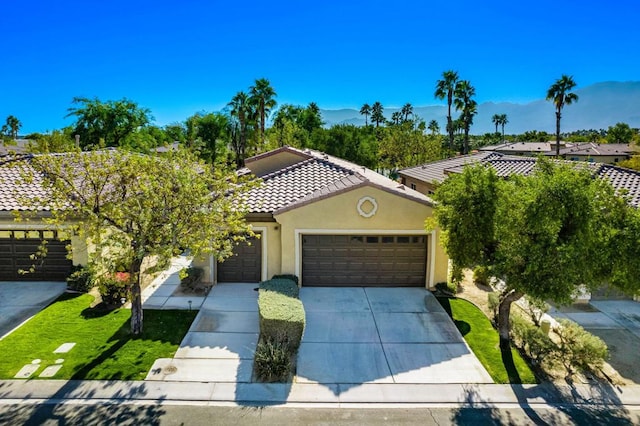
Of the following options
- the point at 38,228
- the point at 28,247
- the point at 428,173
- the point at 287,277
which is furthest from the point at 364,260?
the point at 428,173

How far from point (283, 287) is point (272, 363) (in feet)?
11.9

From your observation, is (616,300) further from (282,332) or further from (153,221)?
(153,221)

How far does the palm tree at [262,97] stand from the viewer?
4666 cm

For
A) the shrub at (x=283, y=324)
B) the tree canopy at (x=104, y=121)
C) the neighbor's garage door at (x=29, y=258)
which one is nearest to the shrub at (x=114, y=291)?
the neighbor's garage door at (x=29, y=258)

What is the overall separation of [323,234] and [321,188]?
236cm

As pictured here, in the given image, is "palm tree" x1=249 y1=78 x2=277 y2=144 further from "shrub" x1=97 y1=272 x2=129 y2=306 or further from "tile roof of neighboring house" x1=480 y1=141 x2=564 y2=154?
"tile roof of neighboring house" x1=480 y1=141 x2=564 y2=154

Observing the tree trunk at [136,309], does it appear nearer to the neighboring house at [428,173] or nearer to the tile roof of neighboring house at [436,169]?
the neighboring house at [428,173]

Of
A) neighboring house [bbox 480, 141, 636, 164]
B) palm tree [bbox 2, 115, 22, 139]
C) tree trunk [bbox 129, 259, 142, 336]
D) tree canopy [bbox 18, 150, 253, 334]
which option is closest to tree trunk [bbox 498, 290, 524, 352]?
tree canopy [bbox 18, 150, 253, 334]

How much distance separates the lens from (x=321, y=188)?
1678 centimetres

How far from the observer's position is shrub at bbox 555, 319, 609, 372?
10299 millimetres

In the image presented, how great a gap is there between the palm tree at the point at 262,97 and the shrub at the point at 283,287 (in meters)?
33.9

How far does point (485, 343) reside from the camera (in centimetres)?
1173

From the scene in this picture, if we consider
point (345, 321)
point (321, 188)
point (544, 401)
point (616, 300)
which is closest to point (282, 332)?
point (345, 321)

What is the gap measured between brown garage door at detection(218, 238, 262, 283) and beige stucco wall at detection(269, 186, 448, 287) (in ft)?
3.62
